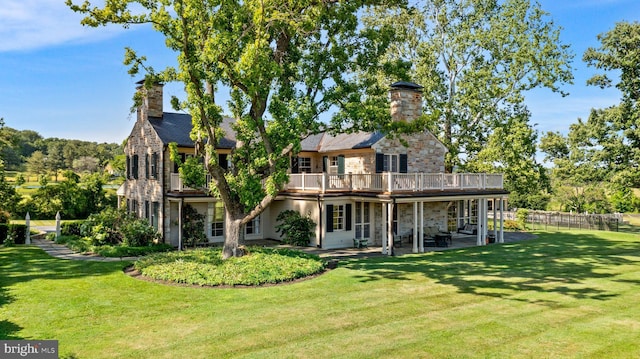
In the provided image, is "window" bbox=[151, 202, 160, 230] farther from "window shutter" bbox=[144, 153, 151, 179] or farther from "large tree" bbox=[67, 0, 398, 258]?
"large tree" bbox=[67, 0, 398, 258]

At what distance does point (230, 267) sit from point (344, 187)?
8668 millimetres

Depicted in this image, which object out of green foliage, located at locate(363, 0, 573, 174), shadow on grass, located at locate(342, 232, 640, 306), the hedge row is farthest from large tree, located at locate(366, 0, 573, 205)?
the hedge row

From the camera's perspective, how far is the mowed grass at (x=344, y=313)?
8.75 m

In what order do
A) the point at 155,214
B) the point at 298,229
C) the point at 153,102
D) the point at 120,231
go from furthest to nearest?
the point at 153,102 → the point at 155,214 → the point at 298,229 → the point at 120,231

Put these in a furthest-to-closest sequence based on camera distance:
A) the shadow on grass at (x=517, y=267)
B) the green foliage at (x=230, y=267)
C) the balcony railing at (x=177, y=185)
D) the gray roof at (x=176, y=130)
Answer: the gray roof at (x=176, y=130), the balcony railing at (x=177, y=185), the green foliage at (x=230, y=267), the shadow on grass at (x=517, y=267)

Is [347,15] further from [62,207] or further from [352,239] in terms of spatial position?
[62,207]

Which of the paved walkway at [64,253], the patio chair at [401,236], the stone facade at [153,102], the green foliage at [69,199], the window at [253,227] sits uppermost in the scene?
the stone facade at [153,102]

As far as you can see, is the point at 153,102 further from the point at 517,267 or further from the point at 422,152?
the point at 517,267

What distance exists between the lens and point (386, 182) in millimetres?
20672

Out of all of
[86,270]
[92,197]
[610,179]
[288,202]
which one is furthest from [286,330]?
[610,179]

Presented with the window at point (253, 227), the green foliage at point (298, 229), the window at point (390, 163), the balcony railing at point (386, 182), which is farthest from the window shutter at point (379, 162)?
the window at point (253, 227)

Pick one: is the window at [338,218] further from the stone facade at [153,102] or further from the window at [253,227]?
the stone facade at [153,102]

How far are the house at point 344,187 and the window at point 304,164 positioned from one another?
6 centimetres

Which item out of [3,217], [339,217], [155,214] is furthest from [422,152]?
[3,217]
